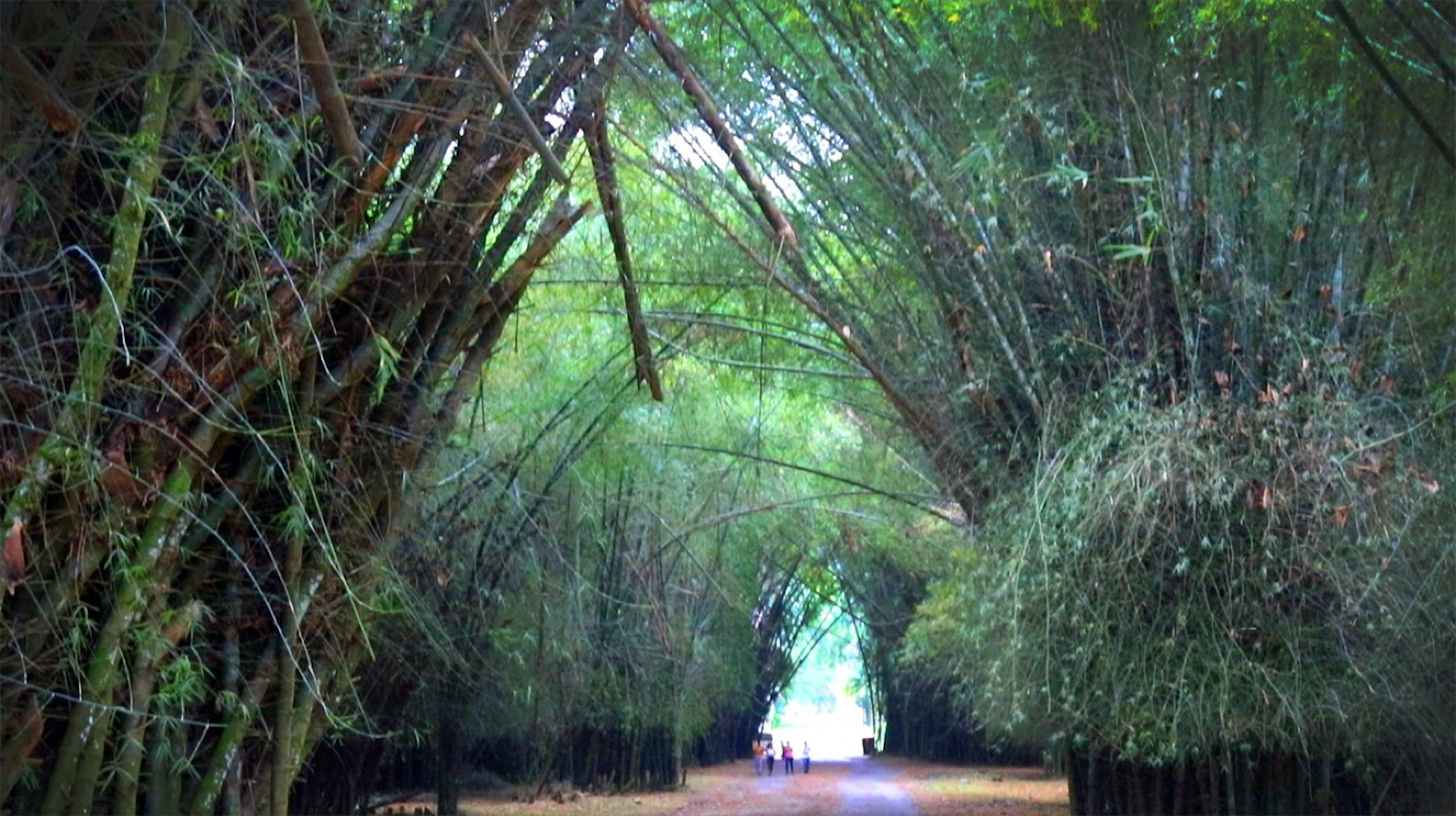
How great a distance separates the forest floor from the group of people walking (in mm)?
382

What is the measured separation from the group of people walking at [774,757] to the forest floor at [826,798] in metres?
0.38

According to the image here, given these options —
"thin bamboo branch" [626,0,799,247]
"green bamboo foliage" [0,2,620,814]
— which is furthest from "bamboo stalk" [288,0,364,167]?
"thin bamboo branch" [626,0,799,247]

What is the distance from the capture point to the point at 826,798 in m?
13.3

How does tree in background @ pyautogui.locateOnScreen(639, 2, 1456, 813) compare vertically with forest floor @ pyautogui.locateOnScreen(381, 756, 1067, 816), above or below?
above

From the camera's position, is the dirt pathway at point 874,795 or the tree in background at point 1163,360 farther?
the dirt pathway at point 874,795

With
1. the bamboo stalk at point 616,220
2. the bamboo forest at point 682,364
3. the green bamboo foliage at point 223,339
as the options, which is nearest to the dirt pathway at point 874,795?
the bamboo forest at point 682,364

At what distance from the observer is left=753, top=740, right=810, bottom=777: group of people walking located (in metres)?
20.3

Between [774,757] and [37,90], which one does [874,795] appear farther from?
[37,90]

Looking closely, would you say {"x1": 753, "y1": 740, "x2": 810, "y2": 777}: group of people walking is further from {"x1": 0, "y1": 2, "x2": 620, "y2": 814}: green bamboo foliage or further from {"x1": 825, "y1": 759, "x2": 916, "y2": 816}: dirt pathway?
{"x1": 0, "y1": 2, "x2": 620, "y2": 814}: green bamboo foliage

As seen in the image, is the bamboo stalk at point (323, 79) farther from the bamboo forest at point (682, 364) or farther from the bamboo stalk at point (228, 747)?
the bamboo stalk at point (228, 747)

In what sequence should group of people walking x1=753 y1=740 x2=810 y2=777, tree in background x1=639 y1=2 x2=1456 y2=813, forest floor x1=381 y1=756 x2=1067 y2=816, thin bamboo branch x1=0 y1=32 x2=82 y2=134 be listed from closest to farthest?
thin bamboo branch x1=0 y1=32 x2=82 y2=134
tree in background x1=639 y1=2 x2=1456 y2=813
forest floor x1=381 y1=756 x2=1067 y2=816
group of people walking x1=753 y1=740 x2=810 y2=777

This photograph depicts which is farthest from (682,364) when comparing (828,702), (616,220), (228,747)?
(828,702)

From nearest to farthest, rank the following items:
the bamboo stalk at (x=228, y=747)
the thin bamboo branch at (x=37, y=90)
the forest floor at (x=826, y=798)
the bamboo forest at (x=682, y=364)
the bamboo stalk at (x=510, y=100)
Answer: the thin bamboo branch at (x=37, y=90) < the bamboo forest at (x=682, y=364) < the bamboo stalk at (x=510, y=100) < the bamboo stalk at (x=228, y=747) < the forest floor at (x=826, y=798)

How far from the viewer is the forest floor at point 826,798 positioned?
11.0 meters
